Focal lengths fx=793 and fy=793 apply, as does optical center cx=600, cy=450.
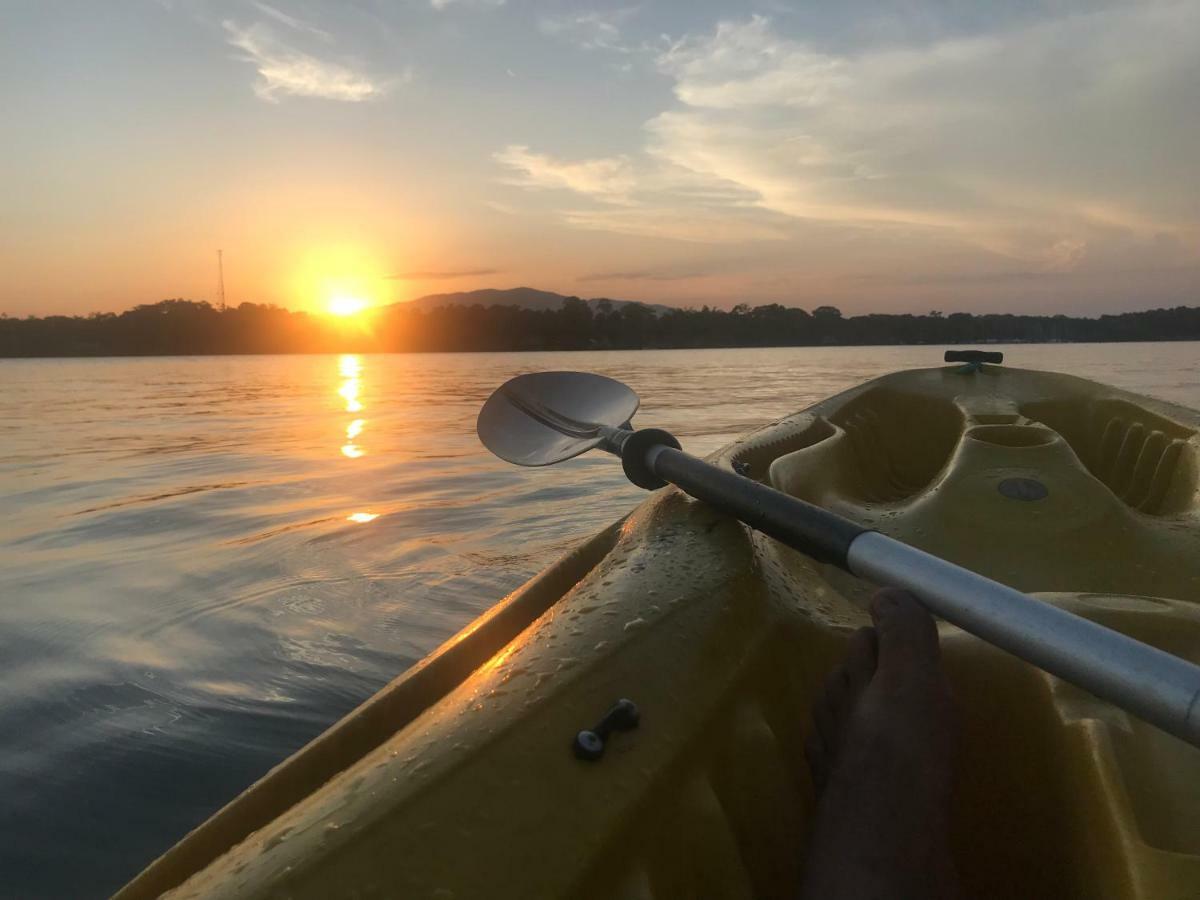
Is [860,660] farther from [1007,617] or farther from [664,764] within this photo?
[664,764]

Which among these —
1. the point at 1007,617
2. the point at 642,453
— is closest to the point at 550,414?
the point at 642,453

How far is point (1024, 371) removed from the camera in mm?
4008

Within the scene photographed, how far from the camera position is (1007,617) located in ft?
3.22

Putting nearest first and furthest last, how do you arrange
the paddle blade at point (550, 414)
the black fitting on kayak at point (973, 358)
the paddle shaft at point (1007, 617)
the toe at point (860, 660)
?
1. the paddle shaft at point (1007, 617)
2. the toe at point (860, 660)
3. the paddle blade at point (550, 414)
4. the black fitting on kayak at point (973, 358)

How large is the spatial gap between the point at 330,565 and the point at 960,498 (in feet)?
9.49

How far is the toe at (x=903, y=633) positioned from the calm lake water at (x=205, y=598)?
64.8 inches

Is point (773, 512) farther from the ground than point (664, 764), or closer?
farther from the ground

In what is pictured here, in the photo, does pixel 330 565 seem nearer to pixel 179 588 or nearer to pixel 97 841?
pixel 179 588

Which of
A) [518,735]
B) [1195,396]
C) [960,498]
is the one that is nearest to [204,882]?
[518,735]

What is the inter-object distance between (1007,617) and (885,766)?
0.81 ft

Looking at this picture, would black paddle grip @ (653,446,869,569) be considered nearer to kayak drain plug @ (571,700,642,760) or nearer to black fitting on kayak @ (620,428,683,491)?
black fitting on kayak @ (620,428,683,491)

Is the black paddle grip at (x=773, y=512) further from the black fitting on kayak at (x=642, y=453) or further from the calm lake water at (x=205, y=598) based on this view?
the calm lake water at (x=205, y=598)

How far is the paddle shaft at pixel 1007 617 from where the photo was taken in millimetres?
809

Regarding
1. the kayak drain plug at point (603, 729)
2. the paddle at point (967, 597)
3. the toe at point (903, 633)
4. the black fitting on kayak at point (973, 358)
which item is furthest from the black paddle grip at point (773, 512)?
the black fitting on kayak at point (973, 358)
